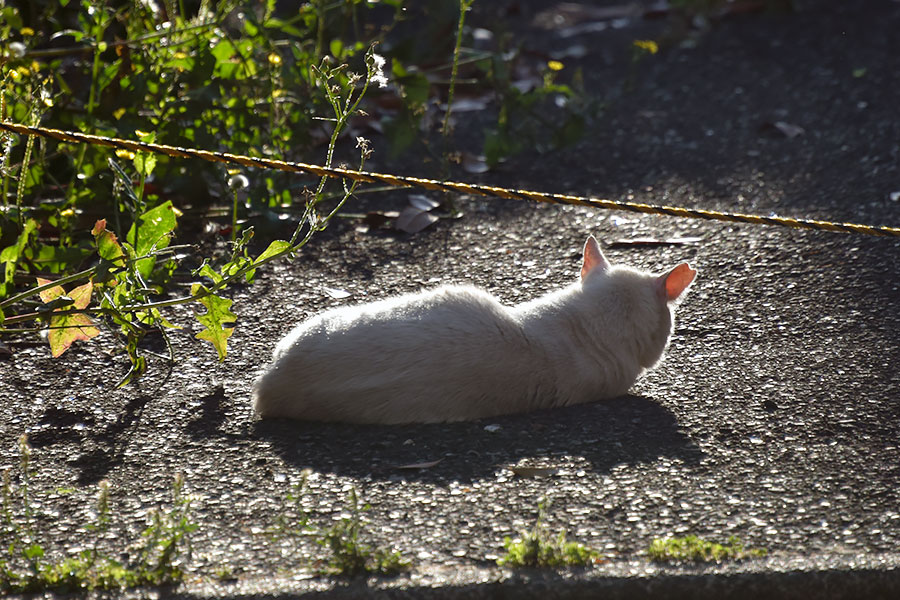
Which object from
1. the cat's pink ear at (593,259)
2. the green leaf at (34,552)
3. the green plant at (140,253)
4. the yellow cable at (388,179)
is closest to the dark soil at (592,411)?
the green leaf at (34,552)

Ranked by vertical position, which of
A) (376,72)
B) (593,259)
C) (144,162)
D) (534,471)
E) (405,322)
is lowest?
(534,471)

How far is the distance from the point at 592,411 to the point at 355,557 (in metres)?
1.05

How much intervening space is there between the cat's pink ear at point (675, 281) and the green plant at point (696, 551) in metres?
1.07

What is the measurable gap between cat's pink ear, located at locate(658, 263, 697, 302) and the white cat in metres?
0.02

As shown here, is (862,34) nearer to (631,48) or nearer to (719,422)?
(631,48)

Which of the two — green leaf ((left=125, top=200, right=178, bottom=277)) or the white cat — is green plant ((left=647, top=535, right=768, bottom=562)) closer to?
the white cat

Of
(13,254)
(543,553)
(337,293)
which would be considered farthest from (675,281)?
(13,254)

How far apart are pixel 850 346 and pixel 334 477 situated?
5.72ft

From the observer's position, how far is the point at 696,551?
2318 millimetres

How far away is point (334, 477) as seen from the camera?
2.70 m

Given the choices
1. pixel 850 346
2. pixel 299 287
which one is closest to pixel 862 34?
pixel 850 346

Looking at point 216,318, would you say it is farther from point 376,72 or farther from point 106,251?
point 376,72

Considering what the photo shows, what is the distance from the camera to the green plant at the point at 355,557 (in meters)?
2.26

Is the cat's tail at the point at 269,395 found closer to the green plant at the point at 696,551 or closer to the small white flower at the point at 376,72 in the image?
the small white flower at the point at 376,72
